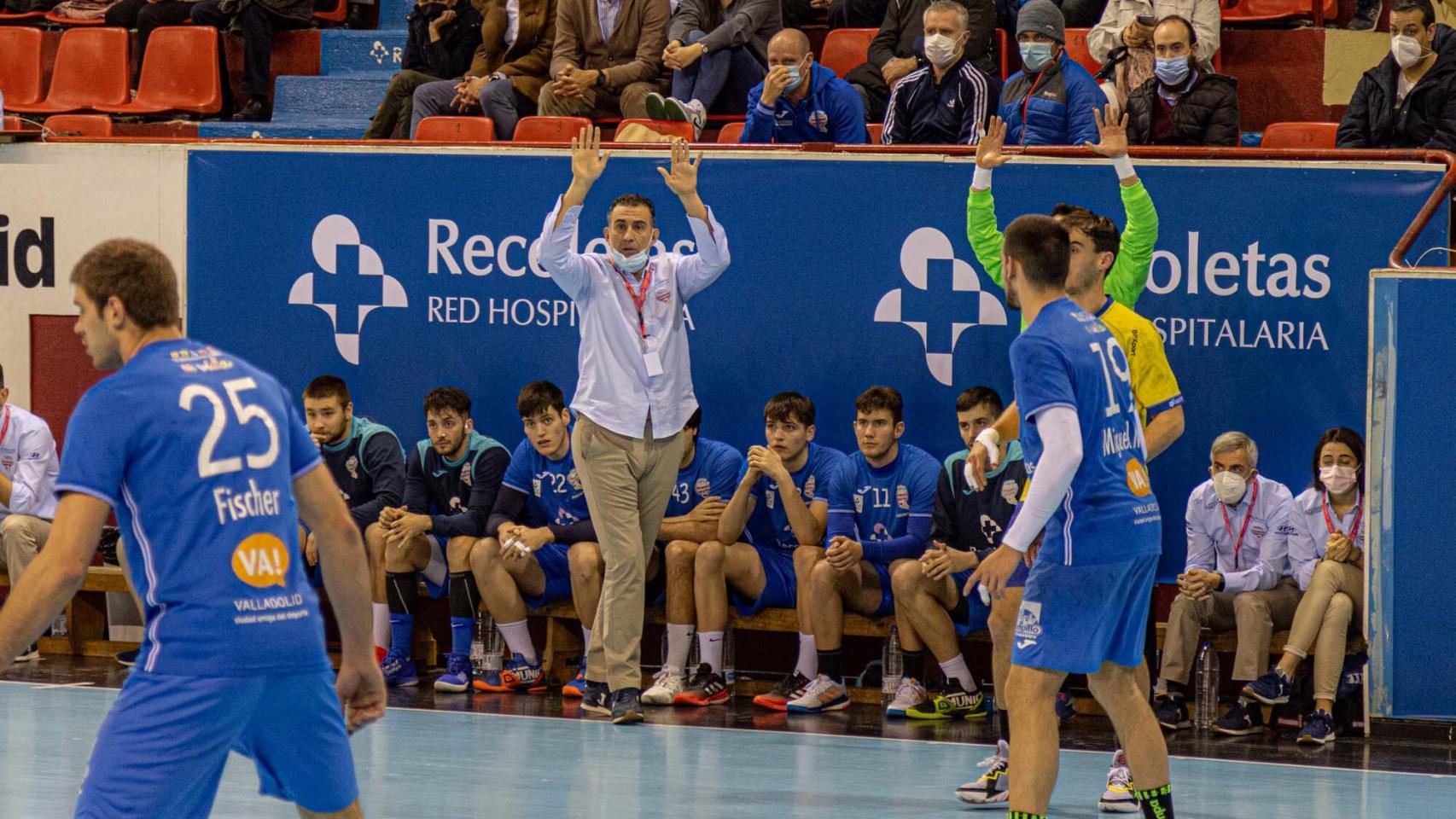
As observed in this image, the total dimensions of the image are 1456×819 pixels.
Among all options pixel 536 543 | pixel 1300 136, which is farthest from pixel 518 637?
pixel 1300 136

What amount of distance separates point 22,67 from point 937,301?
26.7 ft

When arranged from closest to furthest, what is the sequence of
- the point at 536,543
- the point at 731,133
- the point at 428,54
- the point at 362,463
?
the point at 536,543 < the point at 362,463 < the point at 731,133 < the point at 428,54

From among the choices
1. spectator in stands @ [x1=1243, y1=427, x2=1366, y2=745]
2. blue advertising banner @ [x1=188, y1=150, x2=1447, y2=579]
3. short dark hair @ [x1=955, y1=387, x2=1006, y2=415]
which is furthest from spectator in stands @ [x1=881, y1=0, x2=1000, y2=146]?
spectator in stands @ [x1=1243, y1=427, x2=1366, y2=745]

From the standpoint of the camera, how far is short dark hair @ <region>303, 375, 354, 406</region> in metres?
10.1

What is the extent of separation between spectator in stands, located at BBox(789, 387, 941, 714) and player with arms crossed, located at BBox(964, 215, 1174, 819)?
3335 mm

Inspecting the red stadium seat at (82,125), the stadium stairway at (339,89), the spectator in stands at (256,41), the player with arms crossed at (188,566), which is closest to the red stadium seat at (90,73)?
the spectator in stands at (256,41)

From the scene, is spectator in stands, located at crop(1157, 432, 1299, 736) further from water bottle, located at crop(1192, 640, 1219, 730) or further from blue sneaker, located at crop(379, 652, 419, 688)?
blue sneaker, located at crop(379, 652, 419, 688)

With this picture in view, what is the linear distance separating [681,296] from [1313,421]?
9.75 ft

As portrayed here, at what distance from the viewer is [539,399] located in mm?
9844

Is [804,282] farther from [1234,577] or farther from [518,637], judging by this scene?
[1234,577]

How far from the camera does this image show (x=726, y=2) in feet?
39.1

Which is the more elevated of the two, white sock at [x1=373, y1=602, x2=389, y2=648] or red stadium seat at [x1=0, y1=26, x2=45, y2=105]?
red stadium seat at [x1=0, y1=26, x2=45, y2=105]

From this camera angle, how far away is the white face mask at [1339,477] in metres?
8.91

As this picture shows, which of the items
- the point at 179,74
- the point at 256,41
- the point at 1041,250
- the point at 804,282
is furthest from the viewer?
the point at 179,74
